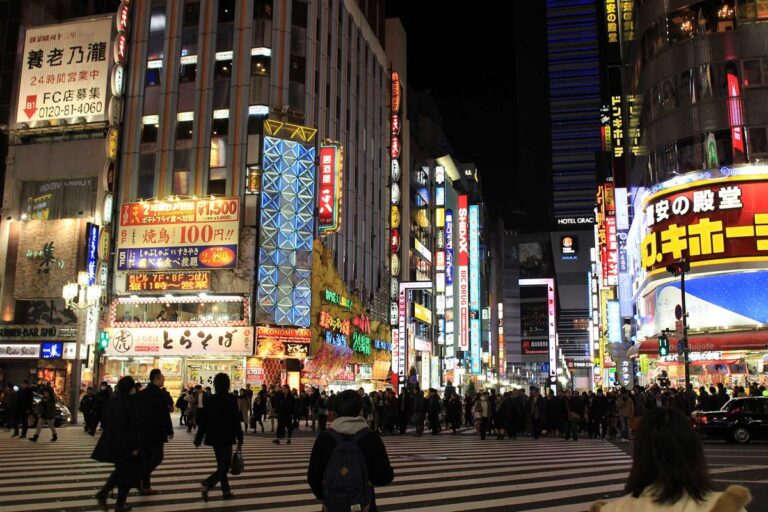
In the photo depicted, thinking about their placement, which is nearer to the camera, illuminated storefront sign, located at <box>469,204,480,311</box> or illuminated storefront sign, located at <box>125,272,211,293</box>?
illuminated storefront sign, located at <box>125,272,211,293</box>

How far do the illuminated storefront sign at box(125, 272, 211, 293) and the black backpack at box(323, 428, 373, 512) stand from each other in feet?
107

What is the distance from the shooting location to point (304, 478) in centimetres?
1348

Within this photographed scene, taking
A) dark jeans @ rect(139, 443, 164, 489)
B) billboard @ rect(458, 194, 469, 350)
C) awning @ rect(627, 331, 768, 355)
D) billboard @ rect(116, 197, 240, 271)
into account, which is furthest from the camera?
billboard @ rect(458, 194, 469, 350)

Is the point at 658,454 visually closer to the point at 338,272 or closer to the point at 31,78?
the point at 338,272

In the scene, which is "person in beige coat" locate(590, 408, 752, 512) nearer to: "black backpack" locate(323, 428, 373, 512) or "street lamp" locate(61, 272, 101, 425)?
"black backpack" locate(323, 428, 373, 512)

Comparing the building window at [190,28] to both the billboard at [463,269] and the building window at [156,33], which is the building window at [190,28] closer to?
the building window at [156,33]

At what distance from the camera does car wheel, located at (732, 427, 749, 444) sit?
2245cm

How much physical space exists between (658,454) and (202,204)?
1407 inches

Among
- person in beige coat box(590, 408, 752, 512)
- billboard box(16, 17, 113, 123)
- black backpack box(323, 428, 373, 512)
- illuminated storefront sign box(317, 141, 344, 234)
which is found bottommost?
black backpack box(323, 428, 373, 512)

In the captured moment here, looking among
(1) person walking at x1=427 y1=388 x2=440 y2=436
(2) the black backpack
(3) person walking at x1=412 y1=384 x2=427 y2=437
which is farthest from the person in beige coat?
(1) person walking at x1=427 y1=388 x2=440 y2=436

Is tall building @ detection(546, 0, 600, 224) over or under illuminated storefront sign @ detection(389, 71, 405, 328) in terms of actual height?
over

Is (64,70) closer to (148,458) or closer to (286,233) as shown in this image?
(286,233)

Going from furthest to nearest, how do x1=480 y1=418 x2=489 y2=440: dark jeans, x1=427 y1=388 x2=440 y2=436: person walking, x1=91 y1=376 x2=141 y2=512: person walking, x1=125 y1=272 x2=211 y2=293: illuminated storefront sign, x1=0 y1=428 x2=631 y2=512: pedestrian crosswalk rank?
x1=125 y1=272 x2=211 y2=293: illuminated storefront sign, x1=427 y1=388 x2=440 y2=436: person walking, x1=480 y1=418 x2=489 y2=440: dark jeans, x1=0 y1=428 x2=631 y2=512: pedestrian crosswalk, x1=91 y1=376 x2=141 y2=512: person walking

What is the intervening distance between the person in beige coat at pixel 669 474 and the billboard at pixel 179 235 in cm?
3440
